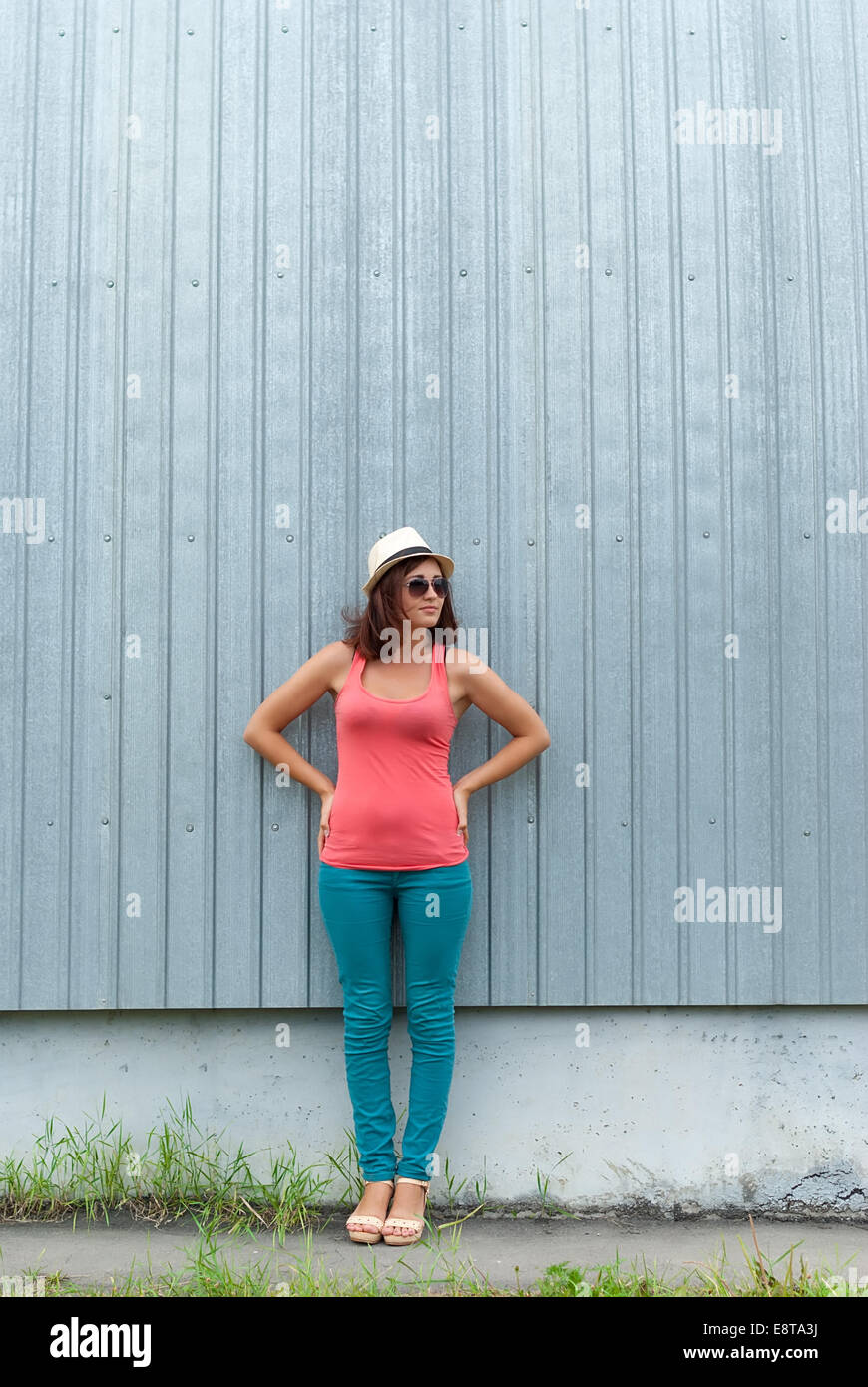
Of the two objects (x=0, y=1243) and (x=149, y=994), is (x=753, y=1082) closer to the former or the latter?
(x=149, y=994)

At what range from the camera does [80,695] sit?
12.0 ft

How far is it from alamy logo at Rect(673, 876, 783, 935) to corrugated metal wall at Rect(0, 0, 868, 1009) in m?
0.03

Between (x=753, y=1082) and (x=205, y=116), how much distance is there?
12.9 ft

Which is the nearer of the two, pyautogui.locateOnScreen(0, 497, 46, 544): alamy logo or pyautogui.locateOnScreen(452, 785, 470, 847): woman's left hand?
pyautogui.locateOnScreen(452, 785, 470, 847): woman's left hand

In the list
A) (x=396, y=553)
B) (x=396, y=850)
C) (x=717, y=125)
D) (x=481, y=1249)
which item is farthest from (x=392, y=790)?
(x=717, y=125)

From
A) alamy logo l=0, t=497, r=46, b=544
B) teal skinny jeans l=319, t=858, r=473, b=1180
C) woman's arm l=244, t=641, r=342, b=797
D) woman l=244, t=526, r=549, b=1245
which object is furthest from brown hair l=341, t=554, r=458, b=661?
alamy logo l=0, t=497, r=46, b=544

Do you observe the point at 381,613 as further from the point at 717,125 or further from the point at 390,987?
the point at 717,125

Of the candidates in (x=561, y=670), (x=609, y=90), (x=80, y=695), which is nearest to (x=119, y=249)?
(x=80, y=695)

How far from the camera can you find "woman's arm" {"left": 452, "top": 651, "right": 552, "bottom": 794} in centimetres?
351

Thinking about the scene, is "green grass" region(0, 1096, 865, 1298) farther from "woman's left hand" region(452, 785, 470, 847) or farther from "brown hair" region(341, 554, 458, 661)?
"brown hair" region(341, 554, 458, 661)

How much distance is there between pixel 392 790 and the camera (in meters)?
3.35

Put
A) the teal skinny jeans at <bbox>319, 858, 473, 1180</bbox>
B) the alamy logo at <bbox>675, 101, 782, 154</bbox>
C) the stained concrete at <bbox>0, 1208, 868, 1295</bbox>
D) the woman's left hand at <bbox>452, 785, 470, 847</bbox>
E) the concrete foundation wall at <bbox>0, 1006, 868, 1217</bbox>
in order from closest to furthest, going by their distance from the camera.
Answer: the stained concrete at <bbox>0, 1208, 868, 1295</bbox>, the teal skinny jeans at <bbox>319, 858, 473, 1180</bbox>, the woman's left hand at <bbox>452, 785, 470, 847</bbox>, the concrete foundation wall at <bbox>0, 1006, 868, 1217</bbox>, the alamy logo at <bbox>675, 101, 782, 154</bbox>

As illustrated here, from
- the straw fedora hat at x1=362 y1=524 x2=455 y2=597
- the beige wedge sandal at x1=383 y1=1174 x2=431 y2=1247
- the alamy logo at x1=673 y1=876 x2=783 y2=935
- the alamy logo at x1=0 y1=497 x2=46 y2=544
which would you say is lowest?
the beige wedge sandal at x1=383 y1=1174 x2=431 y2=1247

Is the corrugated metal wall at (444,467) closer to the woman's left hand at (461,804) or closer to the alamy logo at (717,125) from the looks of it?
the alamy logo at (717,125)
